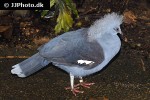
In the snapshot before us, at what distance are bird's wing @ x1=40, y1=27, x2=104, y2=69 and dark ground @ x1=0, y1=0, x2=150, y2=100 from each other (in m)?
0.51

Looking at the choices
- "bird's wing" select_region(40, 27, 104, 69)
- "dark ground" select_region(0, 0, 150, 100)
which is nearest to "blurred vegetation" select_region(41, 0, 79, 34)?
"dark ground" select_region(0, 0, 150, 100)

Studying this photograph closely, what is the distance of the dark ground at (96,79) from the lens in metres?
4.84

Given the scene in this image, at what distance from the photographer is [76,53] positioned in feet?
14.8

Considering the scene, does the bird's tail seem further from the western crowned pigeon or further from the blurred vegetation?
the blurred vegetation

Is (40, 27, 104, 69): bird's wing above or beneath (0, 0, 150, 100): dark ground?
above

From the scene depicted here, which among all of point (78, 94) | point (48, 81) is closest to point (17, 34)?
point (48, 81)

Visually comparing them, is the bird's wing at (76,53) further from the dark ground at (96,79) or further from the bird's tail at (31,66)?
the dark ground at (96,79)

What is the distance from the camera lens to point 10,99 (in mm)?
4746

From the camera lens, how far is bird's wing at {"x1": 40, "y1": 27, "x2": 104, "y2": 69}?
4.49 meters

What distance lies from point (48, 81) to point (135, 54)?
4.41 feet

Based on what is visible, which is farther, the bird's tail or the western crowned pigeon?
the bird's tail

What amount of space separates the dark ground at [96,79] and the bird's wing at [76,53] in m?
0.51

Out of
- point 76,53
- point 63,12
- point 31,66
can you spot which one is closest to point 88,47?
point 76,53

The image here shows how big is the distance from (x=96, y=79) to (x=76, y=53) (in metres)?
0.78
